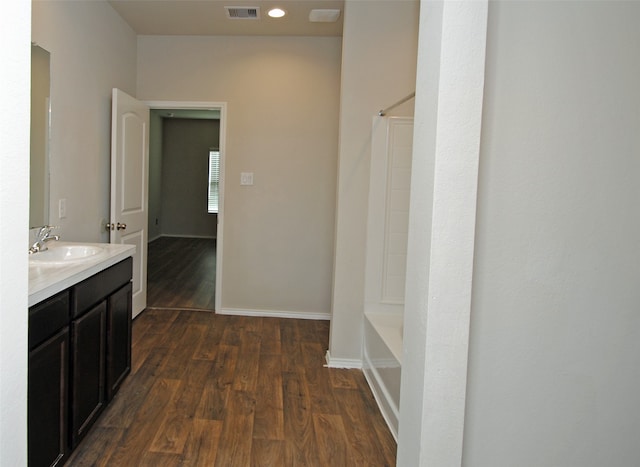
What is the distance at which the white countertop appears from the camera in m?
1.61

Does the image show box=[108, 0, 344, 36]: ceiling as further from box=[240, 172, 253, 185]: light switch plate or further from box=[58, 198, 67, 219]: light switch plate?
box=[58, 198, 67, 219]: light switch plate

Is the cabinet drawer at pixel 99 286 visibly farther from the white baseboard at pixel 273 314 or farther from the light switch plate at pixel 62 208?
the white baseboard at pixel 273 314

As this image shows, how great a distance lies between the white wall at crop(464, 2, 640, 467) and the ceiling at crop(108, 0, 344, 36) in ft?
8.84

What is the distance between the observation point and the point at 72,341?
1911mm

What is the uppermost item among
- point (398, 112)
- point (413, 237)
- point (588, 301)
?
point (398, 112)

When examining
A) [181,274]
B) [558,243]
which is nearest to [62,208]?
[558,243]

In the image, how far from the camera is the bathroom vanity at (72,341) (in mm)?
1625

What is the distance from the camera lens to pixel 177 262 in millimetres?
6828

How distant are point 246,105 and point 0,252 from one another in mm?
3595

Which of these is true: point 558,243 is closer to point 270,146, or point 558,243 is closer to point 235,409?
point 235,409

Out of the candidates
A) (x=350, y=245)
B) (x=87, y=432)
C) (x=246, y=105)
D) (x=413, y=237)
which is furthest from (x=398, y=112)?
(x=87, y=432)

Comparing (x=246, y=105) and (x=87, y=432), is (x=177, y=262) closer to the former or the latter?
(x=246, y=105)

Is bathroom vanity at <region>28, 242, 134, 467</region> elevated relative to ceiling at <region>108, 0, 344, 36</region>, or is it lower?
lower

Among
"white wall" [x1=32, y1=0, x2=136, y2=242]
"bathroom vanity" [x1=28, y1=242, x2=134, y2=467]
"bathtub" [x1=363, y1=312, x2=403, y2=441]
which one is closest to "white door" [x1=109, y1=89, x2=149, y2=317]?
"white wall" [x1=32, y1=0, x2=136, y2=242]
